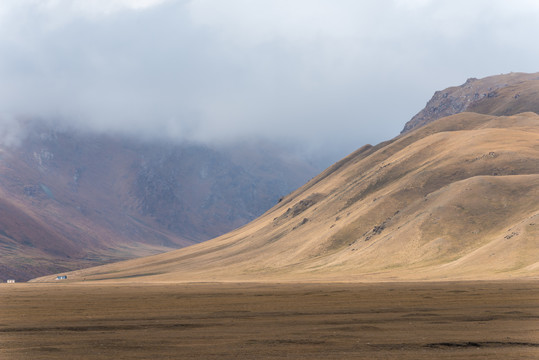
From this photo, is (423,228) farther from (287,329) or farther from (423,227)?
(287,329)

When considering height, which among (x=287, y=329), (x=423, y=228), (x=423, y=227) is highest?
(x=287, y=329)

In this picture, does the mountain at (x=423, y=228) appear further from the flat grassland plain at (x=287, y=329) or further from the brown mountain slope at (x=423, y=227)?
the flat grassland plain at (x=287, y=329)

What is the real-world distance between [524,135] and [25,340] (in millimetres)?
170118

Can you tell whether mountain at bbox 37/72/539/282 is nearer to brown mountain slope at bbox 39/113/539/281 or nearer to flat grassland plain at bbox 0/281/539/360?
brown mountain slope at bbox 39/113/539/281

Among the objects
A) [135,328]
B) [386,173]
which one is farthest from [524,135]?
[135,328]

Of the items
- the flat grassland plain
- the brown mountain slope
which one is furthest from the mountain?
the flat grassland plain

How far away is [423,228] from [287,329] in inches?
3784

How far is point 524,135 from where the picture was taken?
184875 millimetres

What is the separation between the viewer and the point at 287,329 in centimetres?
4194

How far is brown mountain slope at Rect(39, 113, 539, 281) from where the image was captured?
112m

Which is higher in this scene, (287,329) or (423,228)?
(287,329)

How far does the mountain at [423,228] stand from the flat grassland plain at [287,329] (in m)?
42.5

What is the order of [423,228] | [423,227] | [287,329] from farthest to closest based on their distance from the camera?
[423,227]
[423,228]
[287,329]

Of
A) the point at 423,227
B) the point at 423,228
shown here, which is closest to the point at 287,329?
the point at 423,228
